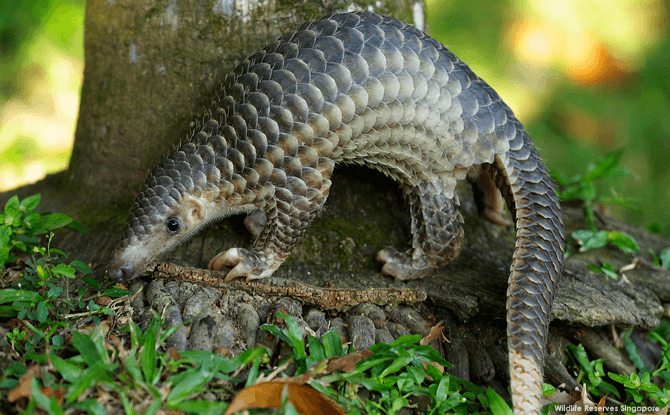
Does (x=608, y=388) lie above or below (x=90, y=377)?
above

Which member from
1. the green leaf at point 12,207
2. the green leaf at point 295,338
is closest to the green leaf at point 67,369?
the green leaf at point 295,338

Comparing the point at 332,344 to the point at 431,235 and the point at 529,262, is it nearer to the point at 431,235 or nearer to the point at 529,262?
the point at 431,235

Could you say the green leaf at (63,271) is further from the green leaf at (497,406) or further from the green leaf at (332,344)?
the green leaf at (497,406)

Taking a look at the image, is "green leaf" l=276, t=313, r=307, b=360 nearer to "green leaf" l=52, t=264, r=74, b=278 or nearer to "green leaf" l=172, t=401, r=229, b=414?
"green leaf" l=172, t=401, r=229, b=414

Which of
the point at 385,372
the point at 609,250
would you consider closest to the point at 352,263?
the point at 385,372

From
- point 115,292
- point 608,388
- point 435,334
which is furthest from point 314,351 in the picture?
point 608,388

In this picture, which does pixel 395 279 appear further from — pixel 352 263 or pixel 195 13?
pixel 195 13
